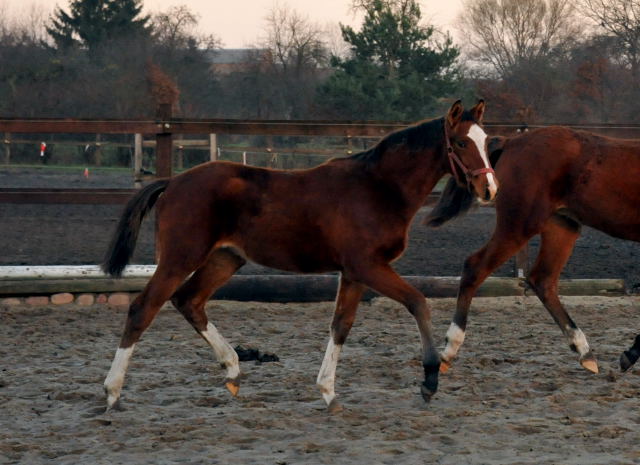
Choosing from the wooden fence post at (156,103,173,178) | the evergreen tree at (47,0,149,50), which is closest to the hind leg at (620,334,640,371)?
the wooden fence post at (156,103,173,178)

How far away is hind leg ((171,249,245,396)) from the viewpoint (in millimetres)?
5098

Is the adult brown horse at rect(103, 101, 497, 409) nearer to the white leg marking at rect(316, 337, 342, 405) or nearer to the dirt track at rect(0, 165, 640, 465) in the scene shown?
the white leg marking at rect(316, 337, 342, 405)

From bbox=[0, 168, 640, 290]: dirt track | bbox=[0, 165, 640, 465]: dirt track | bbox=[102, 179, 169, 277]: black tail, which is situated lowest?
bbox=[0, 168, 640, 290]: dirt track

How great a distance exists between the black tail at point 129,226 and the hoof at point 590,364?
8.76 feet

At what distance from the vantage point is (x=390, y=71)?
102ft

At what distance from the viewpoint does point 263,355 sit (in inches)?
231

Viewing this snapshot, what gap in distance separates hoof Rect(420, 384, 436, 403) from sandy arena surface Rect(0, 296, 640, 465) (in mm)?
37

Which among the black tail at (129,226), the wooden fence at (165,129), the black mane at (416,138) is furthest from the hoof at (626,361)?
the wooden fence at (165,129)

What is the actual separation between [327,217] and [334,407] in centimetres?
98

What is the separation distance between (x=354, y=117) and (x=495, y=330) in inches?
929

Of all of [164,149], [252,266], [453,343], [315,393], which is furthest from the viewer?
[252,266]

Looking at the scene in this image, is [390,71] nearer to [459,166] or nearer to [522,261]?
[522,261]

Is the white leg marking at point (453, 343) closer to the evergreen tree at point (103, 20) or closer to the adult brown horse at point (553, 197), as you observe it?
the adult brown horse at point (553, 197)

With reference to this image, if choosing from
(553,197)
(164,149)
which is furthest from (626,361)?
(164,149)
